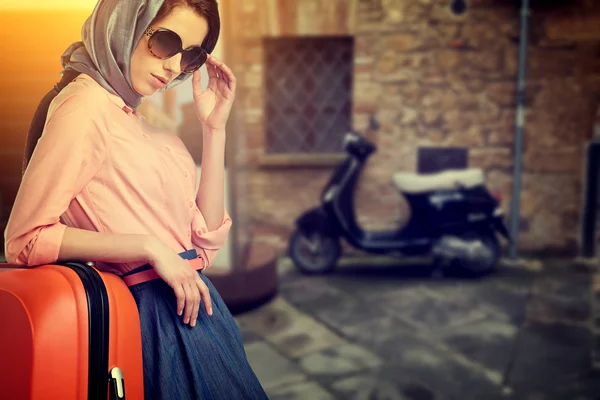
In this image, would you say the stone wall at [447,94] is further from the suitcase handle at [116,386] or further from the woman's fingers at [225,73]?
the suitcase handle at [116,386]

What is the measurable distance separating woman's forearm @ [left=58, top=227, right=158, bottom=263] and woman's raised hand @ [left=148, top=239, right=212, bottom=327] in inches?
0.7

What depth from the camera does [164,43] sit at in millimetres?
1041

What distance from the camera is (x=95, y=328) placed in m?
0.94

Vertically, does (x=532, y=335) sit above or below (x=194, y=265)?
below

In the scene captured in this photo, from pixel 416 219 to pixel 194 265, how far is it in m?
4.70

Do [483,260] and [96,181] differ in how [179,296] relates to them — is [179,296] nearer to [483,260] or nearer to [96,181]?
[96,181]

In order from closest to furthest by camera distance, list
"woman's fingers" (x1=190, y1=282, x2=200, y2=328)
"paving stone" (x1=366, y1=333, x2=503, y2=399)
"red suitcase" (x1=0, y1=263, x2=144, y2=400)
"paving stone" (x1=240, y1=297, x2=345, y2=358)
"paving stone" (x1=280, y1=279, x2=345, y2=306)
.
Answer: "red suitcase" (x1=0, y1=263, x2=144, y2=400) < "woman's fingers" (x1=190, y1=282, x2=200, y2=328) < "paving stone" (x1=366, y1=333, x2=503, y2=399) < "paving stone" (x1=240, y1=297, x2=345, y2=358) < "paving stone" (x1=280, y1=279, x2=345, y2=306)

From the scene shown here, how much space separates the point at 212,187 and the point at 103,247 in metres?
0.32

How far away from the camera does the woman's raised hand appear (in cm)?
103

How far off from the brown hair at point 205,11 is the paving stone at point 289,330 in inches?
112

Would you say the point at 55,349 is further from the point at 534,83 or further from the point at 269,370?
the point at 534,83

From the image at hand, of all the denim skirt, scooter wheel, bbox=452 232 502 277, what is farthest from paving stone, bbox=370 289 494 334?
the denim skirt

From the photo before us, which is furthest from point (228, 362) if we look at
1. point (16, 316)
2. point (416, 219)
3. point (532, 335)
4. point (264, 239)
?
point (264, 239)

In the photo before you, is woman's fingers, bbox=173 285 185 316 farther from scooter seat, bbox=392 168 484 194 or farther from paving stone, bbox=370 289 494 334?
scooter seat, bbox=392 168 484 194
